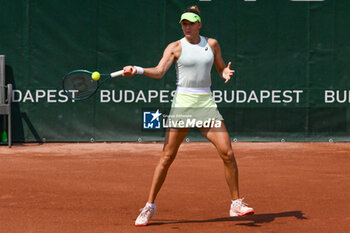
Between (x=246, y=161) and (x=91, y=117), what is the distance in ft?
10.2

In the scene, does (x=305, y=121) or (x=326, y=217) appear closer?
(x=326, y=217)

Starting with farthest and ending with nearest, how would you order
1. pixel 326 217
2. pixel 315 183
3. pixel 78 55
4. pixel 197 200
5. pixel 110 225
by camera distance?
pixel 78 55
pixel 315 183
pixel 197 200
pixel 326 217
pixel 110 225

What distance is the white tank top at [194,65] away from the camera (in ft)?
14.4

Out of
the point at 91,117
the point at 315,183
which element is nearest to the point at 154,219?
the point at 315,183

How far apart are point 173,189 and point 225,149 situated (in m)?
1.67

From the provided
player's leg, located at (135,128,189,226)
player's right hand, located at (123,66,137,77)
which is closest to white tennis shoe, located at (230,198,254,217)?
player's leg, located at (135,128,189,226)

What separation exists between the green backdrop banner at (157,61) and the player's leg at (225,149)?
5.35m

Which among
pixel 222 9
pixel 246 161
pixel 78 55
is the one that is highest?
pixel 222 9

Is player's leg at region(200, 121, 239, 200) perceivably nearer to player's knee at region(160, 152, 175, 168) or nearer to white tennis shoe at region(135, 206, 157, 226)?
player's knee at region(160, 152, 175, 168)

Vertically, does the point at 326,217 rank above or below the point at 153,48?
below

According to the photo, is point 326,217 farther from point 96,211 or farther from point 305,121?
point 305,121

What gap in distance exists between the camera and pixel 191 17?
14.3ft

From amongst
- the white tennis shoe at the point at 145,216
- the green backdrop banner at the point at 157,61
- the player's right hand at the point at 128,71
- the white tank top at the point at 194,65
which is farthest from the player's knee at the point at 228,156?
the green backdrop banner at the point at 157,61

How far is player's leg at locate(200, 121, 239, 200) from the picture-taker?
170 inches
